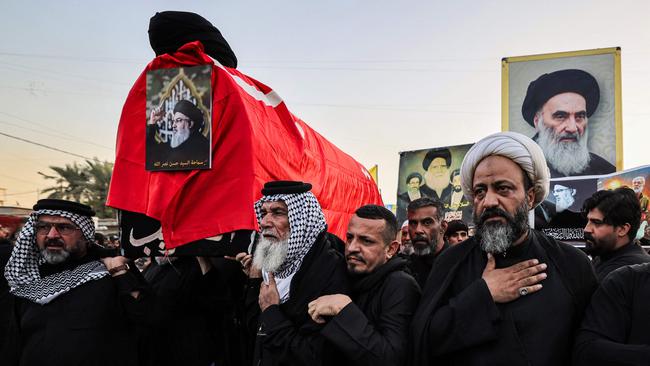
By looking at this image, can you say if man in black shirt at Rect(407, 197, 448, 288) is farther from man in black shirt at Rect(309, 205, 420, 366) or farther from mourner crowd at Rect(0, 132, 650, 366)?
man in black shirt at Rect(309, 205, 420, 366)

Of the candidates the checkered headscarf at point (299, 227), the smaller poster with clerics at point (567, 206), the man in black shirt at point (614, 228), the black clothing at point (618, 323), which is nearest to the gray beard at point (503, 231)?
the black clothing at point (618, 323)

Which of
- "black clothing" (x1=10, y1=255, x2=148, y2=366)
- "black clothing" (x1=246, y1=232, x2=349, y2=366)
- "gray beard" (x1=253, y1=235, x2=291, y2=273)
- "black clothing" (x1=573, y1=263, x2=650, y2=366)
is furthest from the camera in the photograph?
"black clothing" (x1=10, y1=255, x2=148, y2=366)

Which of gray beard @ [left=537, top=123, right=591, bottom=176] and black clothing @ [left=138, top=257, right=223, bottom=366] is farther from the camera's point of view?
gray beard @ [left=537, top=123, right=591, bottom=176]

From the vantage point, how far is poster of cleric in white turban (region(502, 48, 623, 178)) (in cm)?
555

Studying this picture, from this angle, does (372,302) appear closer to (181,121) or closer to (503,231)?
(503,231)

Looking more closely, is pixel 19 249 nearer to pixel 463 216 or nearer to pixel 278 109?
pixel 278 109

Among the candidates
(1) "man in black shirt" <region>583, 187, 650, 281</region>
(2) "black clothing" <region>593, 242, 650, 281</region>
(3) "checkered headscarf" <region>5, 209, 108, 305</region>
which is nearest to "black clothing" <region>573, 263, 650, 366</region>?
(2) "black clothing" <region>593, 242, 650, 281</region>

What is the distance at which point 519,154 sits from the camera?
1940 mm

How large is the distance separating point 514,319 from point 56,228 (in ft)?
9.20

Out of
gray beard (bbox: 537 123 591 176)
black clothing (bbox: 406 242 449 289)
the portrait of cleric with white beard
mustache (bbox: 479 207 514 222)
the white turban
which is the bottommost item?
black clothing (bbox: 406 242 449 289)

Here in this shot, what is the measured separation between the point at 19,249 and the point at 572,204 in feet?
17.0

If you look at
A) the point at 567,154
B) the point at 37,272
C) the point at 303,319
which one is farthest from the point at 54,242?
the point at 567,154

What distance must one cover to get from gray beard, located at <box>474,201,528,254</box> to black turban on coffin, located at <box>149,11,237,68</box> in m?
2.17

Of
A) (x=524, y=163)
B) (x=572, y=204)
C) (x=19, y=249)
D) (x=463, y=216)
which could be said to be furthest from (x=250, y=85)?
(x=463, y=216)
